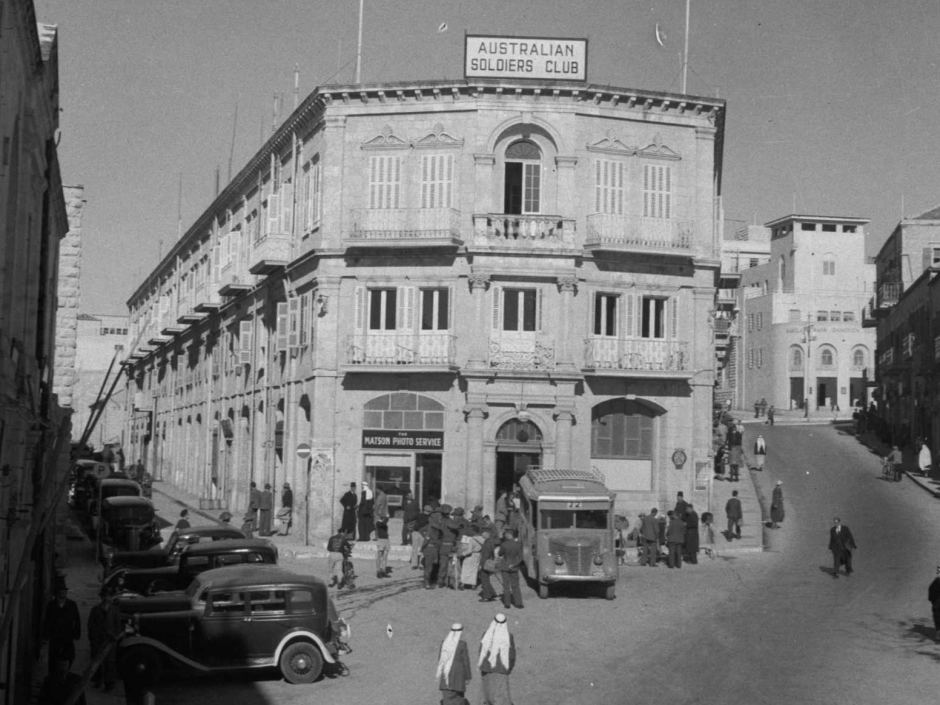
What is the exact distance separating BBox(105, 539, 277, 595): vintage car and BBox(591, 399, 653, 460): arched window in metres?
15.3

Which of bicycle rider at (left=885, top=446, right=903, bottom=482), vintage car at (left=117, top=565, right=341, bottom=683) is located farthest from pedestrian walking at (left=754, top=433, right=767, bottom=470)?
vintage car at (left=117, top=565, right=341, bottom=683)

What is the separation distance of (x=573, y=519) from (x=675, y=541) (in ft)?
18.4

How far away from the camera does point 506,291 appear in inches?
1409

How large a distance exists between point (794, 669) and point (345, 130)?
79.9 ft

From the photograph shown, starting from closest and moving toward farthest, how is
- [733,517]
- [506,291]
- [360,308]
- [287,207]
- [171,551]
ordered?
1. [171,551]
2. [733,517]
3. [506,291]
4. [360,308]
5. [287,207]

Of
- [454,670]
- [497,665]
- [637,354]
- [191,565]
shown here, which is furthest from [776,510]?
[454,670]

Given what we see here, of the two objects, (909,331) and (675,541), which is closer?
(675,541)

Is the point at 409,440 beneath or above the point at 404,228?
beneath

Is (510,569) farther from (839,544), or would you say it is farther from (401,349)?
(401,349)

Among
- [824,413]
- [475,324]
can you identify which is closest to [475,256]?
[475,324]

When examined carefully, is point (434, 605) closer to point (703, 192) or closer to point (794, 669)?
point (794, 669)

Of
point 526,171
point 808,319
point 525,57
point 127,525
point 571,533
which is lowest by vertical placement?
point 127,525

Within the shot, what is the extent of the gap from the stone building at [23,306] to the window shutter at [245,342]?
24761 millimetres

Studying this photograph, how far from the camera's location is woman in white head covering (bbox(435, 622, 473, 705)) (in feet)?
47.9
